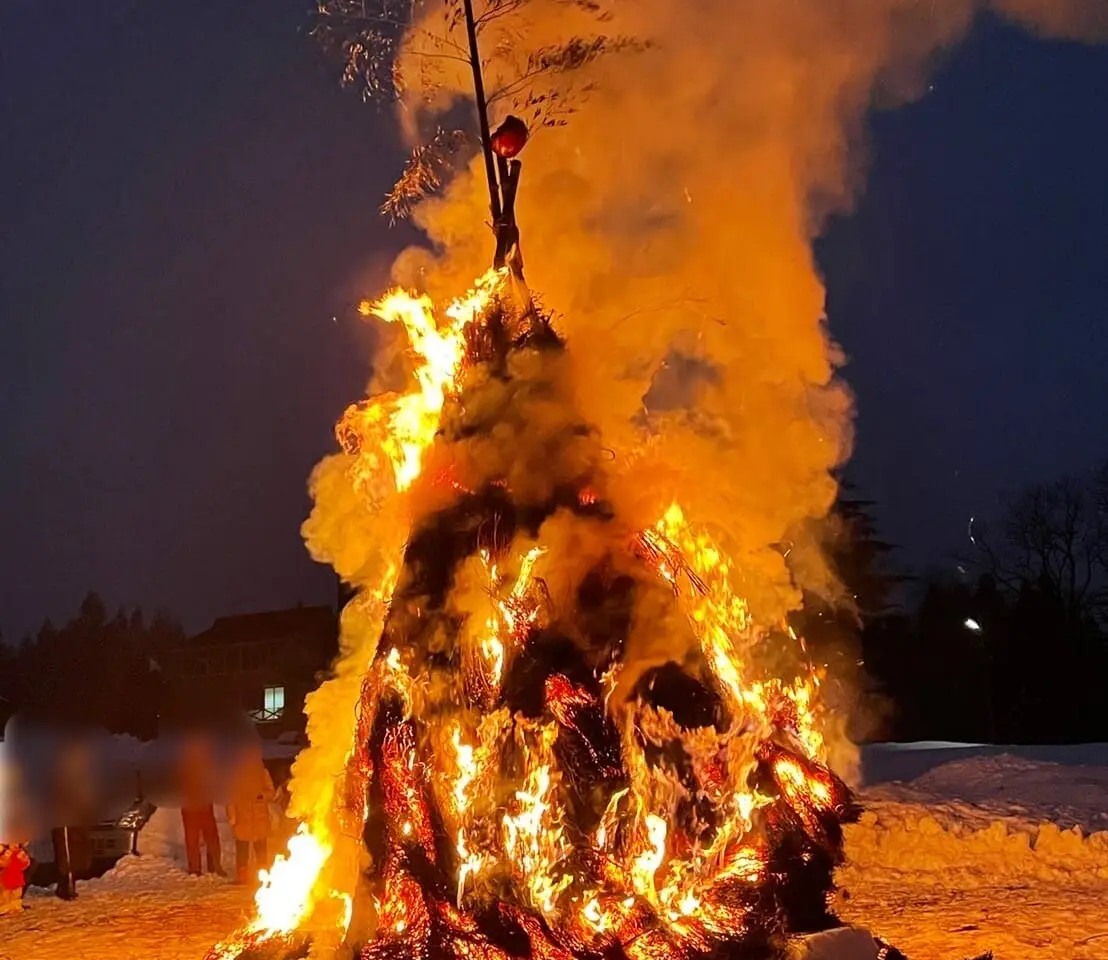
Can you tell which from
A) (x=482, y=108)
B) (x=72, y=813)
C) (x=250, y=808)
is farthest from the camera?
(x=72, y=813)

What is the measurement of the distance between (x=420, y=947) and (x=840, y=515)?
25.7 m

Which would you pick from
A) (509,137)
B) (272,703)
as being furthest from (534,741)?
(272,703)

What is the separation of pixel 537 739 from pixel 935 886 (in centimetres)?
613

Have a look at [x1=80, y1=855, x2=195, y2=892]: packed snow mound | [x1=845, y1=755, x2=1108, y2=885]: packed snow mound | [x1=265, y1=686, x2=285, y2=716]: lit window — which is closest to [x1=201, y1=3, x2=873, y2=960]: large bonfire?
[x1=845, y1=755, x2=1108, y2=885]: packed snow mound

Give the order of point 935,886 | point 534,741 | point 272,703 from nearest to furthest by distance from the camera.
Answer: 1. point 534,741
2. point 935,886
3. point 272,703

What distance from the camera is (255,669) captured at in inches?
1670

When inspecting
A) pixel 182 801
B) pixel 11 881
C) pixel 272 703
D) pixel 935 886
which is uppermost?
pixel 272 703

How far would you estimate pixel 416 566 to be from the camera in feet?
24.6

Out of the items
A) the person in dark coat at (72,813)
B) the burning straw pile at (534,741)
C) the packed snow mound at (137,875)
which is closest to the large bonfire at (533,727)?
the burning straw pile at (534,741)

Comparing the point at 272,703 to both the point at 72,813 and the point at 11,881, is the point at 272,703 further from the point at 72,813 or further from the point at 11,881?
the point at 11,881

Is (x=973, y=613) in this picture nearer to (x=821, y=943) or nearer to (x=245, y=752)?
(x=245, y=752)

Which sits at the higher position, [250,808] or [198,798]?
[198,798]

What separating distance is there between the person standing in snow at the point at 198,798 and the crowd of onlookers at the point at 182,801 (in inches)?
0.5

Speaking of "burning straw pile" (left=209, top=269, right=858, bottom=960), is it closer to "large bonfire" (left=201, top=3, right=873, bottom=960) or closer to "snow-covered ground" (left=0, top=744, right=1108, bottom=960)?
"large bonfire" (left=201, top=3, right=873, bottom=960)
